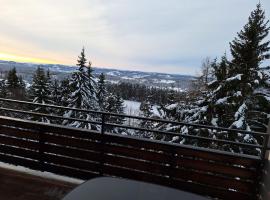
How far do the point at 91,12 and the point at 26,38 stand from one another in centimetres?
1193

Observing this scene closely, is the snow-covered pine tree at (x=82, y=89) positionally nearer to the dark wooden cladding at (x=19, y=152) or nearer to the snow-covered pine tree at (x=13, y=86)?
the snow-covered pine tree at (x=13, y=86)

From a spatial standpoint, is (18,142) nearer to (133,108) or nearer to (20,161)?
(20,161)

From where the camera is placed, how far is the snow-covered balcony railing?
13.0 ft

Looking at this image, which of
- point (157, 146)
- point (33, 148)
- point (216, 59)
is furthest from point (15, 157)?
point (216, 59)

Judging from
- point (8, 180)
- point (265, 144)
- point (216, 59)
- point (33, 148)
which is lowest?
point (8, 180)

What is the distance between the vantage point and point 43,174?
15.6ft

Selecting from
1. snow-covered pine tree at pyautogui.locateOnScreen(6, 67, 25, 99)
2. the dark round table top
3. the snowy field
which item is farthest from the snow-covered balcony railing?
the snowy field

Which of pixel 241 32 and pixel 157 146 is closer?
pixel 157 146

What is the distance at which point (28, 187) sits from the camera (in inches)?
182

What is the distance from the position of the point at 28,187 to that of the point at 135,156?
1549 mm

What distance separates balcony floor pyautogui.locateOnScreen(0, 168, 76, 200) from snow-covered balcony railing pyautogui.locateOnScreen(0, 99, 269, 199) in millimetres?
193

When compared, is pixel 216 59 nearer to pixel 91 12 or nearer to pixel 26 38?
pixel 26 38

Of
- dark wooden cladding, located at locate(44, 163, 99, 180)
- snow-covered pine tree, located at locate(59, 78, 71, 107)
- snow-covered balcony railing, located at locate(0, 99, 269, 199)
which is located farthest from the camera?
snow-covered pine tree, located at locate(59, 78, 71, 107)

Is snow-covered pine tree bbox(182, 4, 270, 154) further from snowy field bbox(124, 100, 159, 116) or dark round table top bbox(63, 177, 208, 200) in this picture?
snowy field bbox(124, 100, 159, 116)
